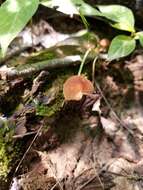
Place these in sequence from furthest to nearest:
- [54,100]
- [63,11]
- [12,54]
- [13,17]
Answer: [12,54], [54,100], [63,11], [13,17]

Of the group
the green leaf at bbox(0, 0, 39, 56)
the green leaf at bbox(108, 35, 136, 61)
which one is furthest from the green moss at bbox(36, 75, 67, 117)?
the green leaf at bbox(0, 0, 39, 56)

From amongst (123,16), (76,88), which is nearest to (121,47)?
(123,16)

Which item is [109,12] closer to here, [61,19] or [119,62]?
[119,62]

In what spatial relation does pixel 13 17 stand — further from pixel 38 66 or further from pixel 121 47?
pixel 121 47

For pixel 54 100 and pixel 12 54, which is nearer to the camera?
pixel 54 100

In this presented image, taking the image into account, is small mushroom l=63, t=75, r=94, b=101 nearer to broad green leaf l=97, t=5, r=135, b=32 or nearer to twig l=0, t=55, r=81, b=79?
twig l=0, t=55, r=81, b=79

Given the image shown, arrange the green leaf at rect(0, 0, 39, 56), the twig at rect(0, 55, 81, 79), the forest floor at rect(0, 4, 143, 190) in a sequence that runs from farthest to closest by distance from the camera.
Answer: the twig at rect(0, 55, 81, 79)
the forest floor at rect(0, 4, 143, 190)
the green leaf at rect(0, 0, 39, 56)
